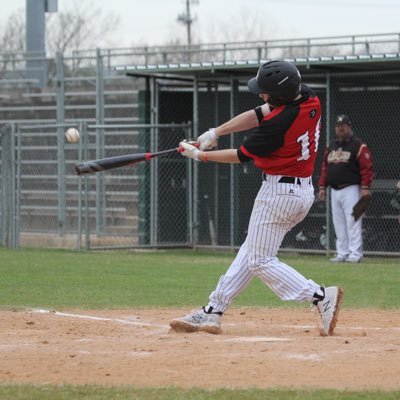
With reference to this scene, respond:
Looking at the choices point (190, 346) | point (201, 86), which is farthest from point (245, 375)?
point (201, 86)

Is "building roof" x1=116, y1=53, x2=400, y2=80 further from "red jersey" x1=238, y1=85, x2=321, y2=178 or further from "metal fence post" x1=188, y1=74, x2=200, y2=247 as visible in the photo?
"red jersey" x1=238, y1=85, x2=321, y2=178

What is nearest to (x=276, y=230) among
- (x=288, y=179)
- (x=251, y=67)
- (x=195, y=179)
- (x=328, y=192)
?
(x=288, y=179)

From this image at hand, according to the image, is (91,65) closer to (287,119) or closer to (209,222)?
(209,222)

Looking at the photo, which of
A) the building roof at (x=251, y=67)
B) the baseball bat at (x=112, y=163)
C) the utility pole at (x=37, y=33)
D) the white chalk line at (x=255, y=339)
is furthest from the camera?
the utility pole at (x=37, y=33)

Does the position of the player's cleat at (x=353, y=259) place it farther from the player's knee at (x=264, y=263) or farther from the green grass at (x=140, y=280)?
the player's knee at (x=264, y=263)

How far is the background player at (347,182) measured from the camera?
15.9m

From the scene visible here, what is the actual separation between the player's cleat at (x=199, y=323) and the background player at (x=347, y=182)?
8.09 meters

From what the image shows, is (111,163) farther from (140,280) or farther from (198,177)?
(198,177)

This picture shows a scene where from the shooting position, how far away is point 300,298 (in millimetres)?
7914

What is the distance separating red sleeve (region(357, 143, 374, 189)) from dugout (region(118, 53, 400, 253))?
1403 mm

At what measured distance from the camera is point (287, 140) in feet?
25.2

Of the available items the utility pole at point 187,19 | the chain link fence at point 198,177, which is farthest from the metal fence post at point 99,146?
the utility pole at point 187,19

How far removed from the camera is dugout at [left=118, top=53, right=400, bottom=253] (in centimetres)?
1753

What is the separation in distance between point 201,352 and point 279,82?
2.10m
